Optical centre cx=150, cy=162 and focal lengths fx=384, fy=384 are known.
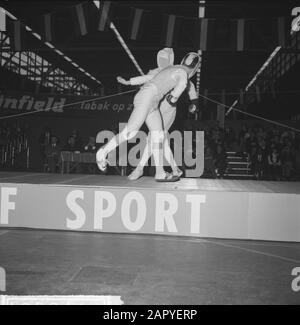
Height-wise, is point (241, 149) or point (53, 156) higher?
point (241, 149)

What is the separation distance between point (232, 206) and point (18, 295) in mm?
2043

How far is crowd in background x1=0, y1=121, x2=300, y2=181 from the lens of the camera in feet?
29.3

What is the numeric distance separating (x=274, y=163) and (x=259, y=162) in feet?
1.51

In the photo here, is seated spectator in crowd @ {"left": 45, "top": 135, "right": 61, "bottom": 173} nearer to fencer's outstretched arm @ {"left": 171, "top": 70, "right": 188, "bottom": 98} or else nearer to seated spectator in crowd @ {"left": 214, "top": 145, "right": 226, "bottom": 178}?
seated spectator in crowd @ {"left": 214, "top": 145, "right": 226, "bottom": 178}

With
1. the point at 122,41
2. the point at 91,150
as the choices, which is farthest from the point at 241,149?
the point at 122,41

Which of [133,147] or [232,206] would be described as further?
[133,147]

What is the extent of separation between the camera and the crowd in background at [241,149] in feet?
29.3

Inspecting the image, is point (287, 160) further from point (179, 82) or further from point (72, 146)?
point (179, 82)

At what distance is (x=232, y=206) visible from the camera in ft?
11.4

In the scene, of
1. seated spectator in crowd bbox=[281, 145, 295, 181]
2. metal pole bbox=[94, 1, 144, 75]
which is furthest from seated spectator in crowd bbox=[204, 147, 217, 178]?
metal pole bbox=[94, 1, 144, 75]

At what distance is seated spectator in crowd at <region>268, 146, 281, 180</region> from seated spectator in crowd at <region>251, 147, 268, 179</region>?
0.42 ft

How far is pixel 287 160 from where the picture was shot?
29.4ft
